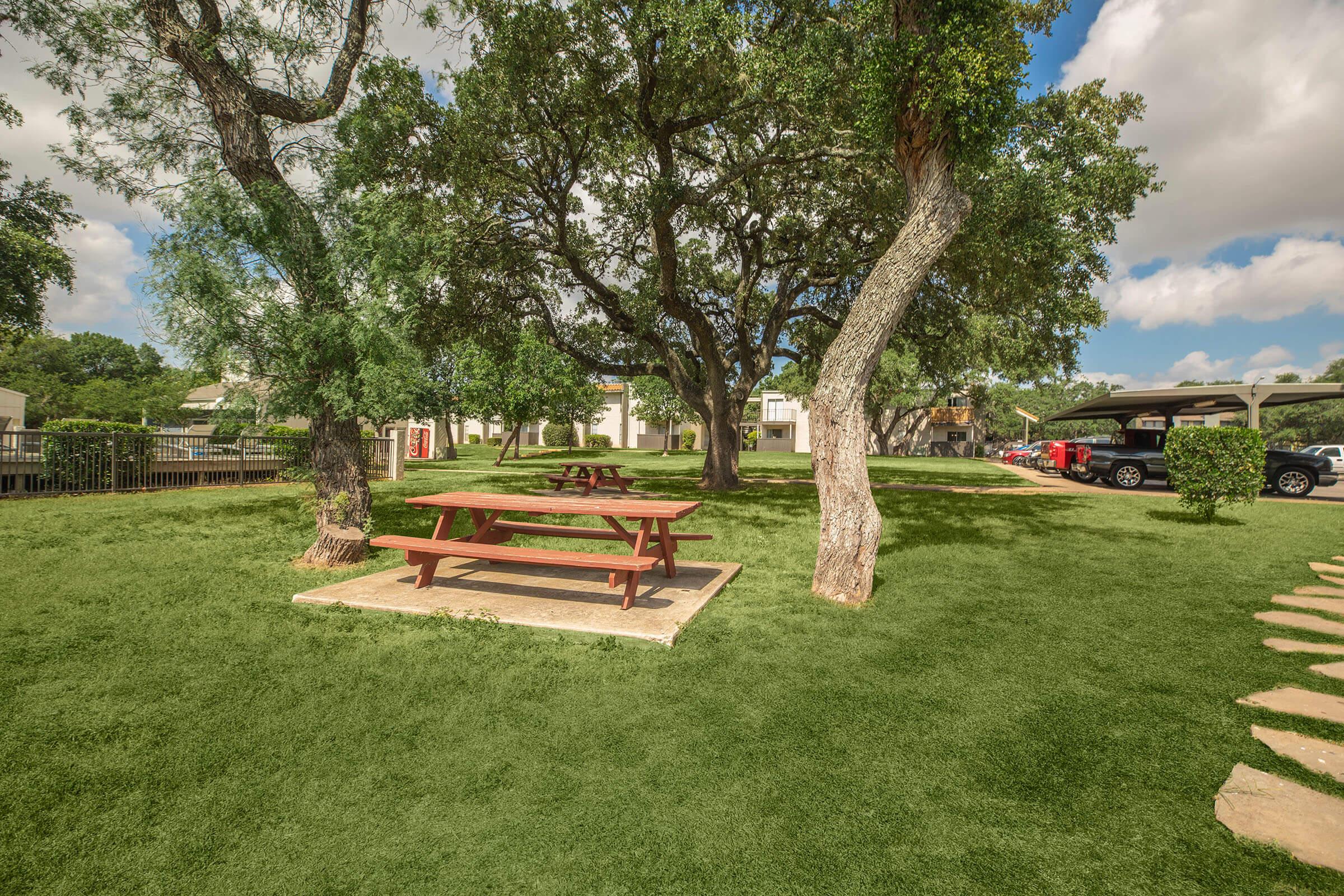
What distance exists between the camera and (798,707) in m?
3.52

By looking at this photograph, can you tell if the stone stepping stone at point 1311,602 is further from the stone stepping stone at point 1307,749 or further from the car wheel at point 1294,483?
the car wheel at point 1294,483

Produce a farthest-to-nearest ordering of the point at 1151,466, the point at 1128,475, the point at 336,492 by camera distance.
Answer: the point at 1128,475
the point at 1151,466
the point at 336,492

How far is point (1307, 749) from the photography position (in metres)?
3.04

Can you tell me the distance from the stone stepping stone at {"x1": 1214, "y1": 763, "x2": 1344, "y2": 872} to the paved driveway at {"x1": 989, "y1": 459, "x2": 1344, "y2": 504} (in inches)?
550

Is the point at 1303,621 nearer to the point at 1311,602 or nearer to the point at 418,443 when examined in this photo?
the point at 1311,602

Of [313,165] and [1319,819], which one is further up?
[313,165]

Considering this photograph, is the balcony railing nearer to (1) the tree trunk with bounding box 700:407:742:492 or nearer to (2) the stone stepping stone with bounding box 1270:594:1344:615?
(1) the tree trunk with bounding box 700:407:742:492

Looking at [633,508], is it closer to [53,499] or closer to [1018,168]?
[1018,168]

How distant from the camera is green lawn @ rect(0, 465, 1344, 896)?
7.39ft

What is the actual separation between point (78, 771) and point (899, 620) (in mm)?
5140

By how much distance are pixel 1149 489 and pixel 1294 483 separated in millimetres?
2720

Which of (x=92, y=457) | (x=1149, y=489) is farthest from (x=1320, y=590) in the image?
(x=92, y=457)

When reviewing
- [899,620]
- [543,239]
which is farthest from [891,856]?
[543,239]

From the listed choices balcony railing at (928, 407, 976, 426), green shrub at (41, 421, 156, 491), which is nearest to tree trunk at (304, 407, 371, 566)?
green shrub at (41, 421, 156, 491)
